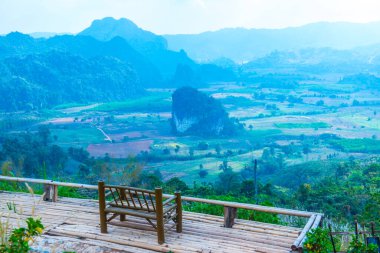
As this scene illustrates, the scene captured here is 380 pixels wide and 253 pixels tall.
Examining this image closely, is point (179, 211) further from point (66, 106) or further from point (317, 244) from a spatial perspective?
point (66, 106)

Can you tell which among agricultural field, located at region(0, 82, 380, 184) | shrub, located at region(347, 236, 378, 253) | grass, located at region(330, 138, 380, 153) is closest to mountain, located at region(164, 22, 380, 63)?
agricultural field, located at region(0, 82, 380, 184)

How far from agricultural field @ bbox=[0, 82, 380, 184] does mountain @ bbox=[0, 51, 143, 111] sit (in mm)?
3278

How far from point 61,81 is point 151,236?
59.0 m

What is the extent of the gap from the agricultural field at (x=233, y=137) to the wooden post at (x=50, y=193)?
17745 millimetres

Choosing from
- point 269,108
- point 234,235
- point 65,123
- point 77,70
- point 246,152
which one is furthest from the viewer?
point 77,70

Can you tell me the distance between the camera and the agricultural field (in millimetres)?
29672

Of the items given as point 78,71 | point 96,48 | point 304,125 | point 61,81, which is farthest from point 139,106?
point 96,48

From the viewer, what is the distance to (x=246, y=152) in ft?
106

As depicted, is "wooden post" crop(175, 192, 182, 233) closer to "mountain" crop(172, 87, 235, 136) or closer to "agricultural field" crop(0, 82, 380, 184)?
"agricultural field" crop(0, 82, 380, 184)

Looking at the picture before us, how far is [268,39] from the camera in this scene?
149 m

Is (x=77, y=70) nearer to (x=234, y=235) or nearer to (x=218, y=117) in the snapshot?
(x=218, y=117)

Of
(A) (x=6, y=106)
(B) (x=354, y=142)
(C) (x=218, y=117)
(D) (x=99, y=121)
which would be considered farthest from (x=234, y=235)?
(A) (x=6, y=106)

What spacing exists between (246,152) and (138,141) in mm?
9765

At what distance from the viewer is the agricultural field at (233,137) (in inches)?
1168
